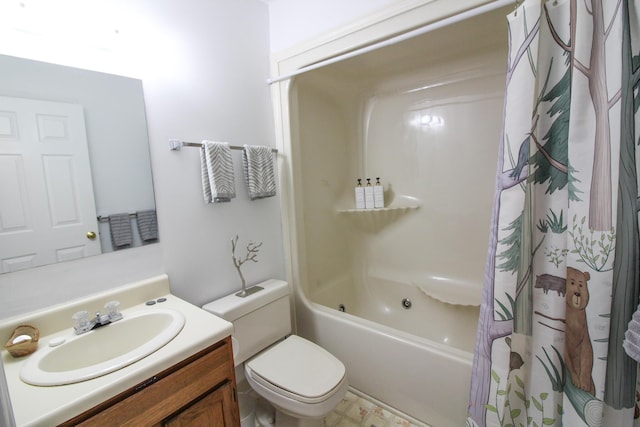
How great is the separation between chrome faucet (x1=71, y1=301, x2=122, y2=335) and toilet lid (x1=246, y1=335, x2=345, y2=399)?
660mm

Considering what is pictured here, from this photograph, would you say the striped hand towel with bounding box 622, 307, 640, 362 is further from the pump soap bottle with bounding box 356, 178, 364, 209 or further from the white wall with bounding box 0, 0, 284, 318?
the pump soap bottle with bounding box 356, 178, 364, 209

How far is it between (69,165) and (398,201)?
2059 mm

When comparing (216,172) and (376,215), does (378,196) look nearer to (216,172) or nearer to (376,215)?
(376,215)

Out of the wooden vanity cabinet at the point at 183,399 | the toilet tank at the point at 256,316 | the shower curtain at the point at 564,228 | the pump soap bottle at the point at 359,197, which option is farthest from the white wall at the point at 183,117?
the shower curtain at the point at 564,228

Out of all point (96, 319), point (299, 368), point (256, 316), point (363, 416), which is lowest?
point (363, 416)

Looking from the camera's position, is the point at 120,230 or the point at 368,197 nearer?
the point at 120,230

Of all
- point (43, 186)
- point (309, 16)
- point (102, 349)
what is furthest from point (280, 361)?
point (309, 16)

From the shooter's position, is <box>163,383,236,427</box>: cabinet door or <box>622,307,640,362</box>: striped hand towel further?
<box>163,383,236,427</box>: cabinet door

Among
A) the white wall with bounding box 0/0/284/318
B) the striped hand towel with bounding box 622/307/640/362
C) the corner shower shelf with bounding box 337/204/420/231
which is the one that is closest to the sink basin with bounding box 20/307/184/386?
the white wall with bounding box 0/0/284/318

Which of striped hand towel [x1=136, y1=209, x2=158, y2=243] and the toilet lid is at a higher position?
striped hand towel [x1=136, y1=209, x2=158, y2=243]

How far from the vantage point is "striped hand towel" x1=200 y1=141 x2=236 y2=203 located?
1462 mm

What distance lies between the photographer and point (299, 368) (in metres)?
1.40

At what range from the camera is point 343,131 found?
97.7 inches

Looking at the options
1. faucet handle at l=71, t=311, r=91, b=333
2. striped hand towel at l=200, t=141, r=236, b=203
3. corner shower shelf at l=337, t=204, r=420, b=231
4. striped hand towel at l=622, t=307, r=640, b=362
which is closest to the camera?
striped hand towel at l=622, t=307, r=640, b=362
